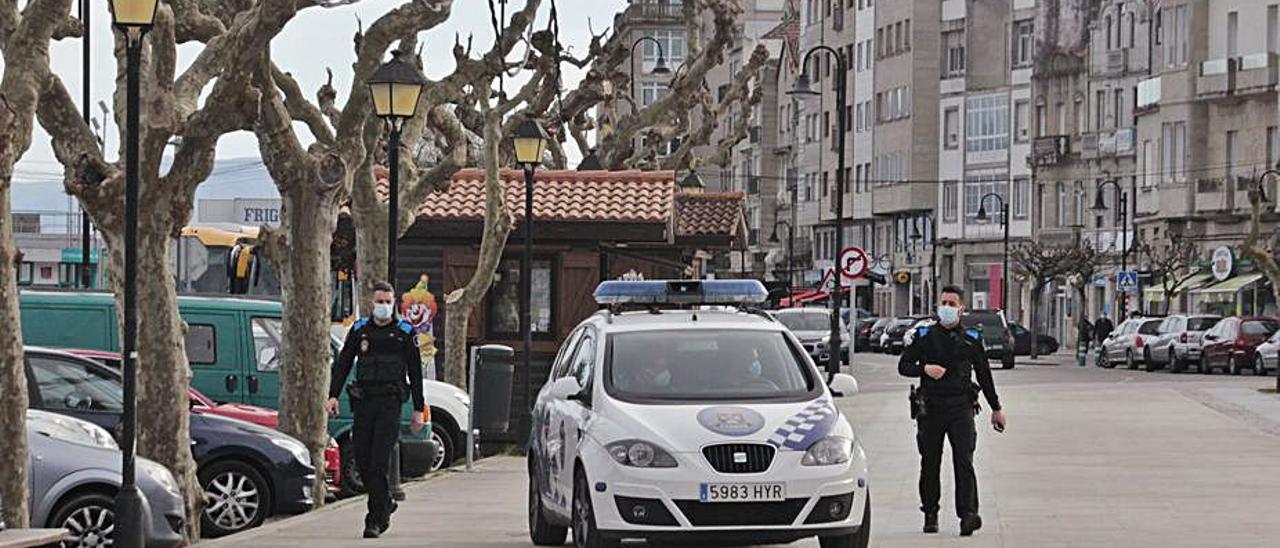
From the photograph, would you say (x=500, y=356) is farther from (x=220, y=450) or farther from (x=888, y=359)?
(x=888, y=359)

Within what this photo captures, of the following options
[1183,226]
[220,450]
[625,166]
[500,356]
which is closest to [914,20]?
[1183,226]

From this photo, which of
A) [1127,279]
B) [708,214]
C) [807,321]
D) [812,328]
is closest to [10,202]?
[708,214]

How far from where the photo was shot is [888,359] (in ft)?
256

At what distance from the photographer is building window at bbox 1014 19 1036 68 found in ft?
334

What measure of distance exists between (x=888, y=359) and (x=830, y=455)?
6350cm

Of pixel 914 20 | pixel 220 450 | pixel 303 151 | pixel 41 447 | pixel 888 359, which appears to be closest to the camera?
pixel 41 447

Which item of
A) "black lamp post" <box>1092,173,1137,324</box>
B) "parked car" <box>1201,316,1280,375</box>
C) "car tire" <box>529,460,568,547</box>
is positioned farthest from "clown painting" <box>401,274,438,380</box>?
"black lamp post" <box>1092,173,1137,324</box>

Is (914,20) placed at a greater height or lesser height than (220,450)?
greater

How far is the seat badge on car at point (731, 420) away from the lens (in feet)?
48.9

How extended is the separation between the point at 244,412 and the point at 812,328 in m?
43.4

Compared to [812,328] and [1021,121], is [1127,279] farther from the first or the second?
[1021,121]

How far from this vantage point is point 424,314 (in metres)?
33.8

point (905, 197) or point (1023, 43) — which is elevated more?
point (1023, 43)

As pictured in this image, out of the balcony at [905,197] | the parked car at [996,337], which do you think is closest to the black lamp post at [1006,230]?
the balcony at [905,197]
